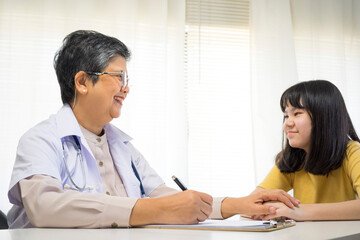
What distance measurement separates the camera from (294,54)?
3.43m

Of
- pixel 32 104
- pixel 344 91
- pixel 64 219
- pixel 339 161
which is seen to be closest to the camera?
pixel 64 219

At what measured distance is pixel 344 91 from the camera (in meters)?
3.59

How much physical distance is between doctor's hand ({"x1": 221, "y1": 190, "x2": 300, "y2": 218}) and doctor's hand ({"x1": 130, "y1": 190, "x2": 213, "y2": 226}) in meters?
0.46

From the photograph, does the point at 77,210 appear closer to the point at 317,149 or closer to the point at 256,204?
the point at 256,204

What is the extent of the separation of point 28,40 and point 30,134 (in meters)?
1.77

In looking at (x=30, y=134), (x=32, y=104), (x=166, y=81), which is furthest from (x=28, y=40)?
(x=30, y=134)

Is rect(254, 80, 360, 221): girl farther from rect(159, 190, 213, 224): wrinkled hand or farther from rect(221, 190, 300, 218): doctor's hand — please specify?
rect(159, 190, 213, 224): wrinkled hand

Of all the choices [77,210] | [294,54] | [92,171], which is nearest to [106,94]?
[92,171]

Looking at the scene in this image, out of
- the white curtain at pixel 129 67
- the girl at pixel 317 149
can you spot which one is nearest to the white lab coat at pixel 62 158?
the girl at pixel 317 149

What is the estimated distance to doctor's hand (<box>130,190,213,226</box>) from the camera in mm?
1128

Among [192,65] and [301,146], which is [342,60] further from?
[301,146]

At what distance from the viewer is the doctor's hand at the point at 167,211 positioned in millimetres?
1128

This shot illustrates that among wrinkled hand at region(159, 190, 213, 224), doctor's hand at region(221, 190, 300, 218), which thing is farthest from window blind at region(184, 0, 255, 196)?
wrinkled hand at region(159, 190, 213, 224)

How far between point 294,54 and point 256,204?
2139mm
